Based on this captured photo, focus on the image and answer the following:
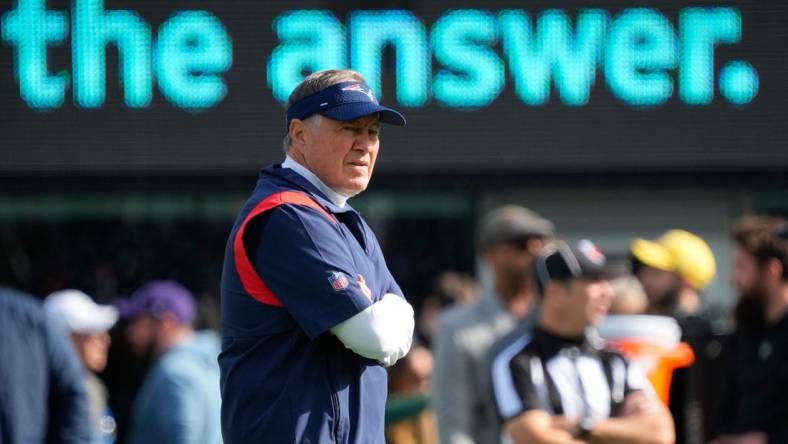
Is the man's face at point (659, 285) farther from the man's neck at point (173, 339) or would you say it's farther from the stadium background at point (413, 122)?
the stadium background at point (413, 122)

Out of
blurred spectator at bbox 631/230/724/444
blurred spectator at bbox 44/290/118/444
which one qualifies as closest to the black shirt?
blurred spectator at bbox 631/230/724/444

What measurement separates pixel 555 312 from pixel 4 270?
6.23 metres

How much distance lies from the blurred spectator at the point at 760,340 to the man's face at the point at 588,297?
964mm

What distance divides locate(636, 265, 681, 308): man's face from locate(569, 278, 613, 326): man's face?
1961mm

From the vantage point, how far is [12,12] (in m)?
9.34

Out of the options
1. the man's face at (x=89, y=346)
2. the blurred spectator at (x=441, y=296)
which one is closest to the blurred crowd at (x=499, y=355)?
the man's face at (x=89, y=346)

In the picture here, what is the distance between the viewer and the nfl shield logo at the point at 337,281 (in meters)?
3.19

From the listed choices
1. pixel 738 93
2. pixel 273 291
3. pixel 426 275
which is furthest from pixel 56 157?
pixel 273 291

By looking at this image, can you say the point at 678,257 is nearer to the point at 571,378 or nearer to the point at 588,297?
the point at 588,297

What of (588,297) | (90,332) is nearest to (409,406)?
(588,297)

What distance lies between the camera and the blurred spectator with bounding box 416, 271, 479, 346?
9414mm

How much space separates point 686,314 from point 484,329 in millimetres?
1731

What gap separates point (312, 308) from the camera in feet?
10.5

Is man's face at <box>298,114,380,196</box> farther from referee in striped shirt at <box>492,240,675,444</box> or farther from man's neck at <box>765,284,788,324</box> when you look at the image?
man's neck at <box>765,284,788,324</box>
